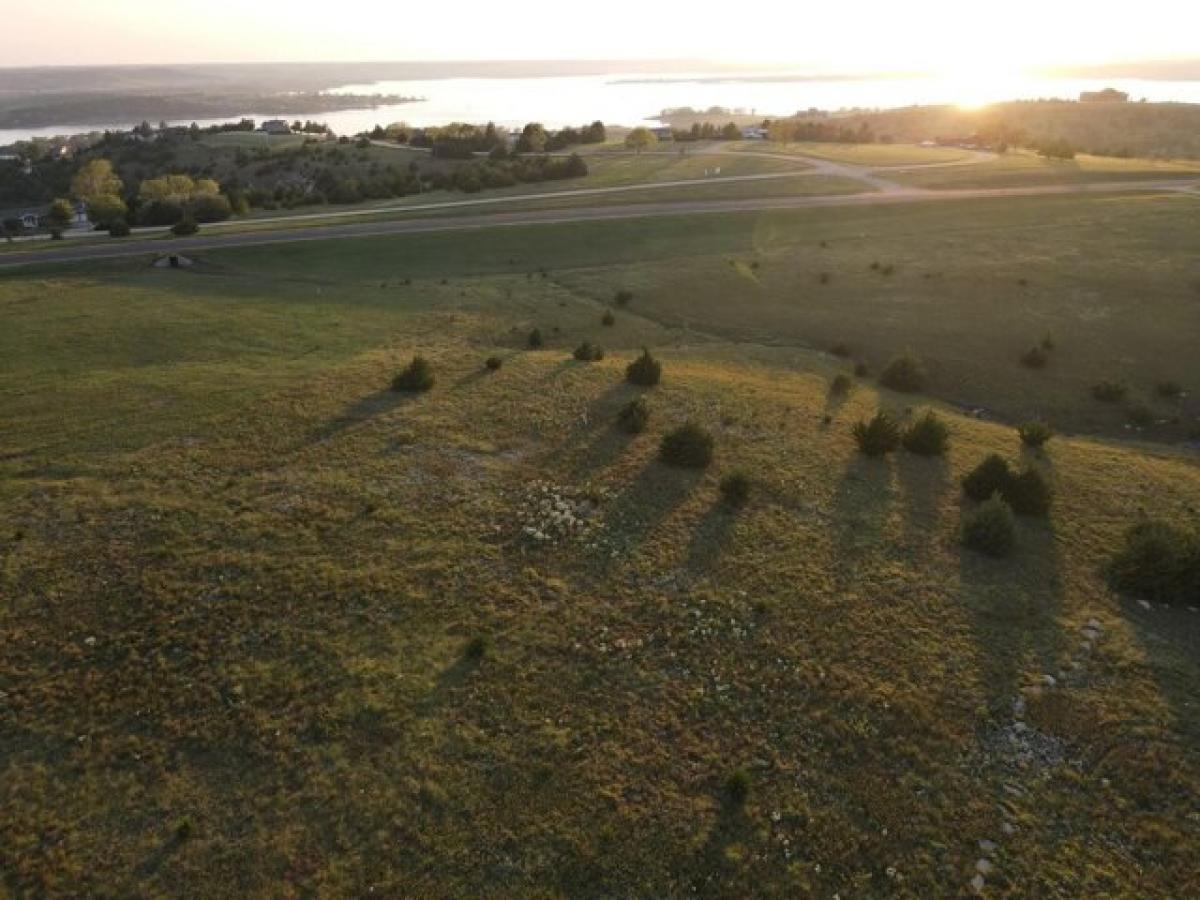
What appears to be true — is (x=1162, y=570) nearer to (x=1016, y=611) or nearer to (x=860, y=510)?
(x=1016, y=611)

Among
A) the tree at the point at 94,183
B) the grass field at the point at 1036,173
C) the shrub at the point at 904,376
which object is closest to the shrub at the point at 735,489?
the shrub at the point at 904,376

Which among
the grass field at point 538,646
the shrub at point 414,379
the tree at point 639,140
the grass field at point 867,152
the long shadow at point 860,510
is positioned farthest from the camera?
the tree at point 639,140

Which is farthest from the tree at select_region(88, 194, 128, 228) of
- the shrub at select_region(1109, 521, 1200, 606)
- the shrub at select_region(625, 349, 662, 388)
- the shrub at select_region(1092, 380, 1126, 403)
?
the shrub at select_region(1109, 521, 1200, 606)

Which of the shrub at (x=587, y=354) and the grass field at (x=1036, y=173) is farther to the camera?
the grass field at (x=1036, y=173)

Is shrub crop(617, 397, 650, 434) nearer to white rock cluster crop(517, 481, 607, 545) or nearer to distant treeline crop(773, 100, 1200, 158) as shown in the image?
white rock cluster crop(517, 481, 607, 545)

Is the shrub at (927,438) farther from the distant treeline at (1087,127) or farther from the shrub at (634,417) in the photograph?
the distant treeline at (1087,127)

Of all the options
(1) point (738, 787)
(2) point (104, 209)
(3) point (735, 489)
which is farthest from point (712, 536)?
(2) point (104, 209)

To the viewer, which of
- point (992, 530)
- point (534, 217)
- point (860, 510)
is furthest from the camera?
point (534, 217)
